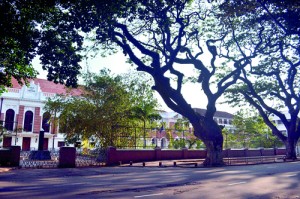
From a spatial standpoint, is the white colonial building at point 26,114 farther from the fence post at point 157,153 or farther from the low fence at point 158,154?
the low fence at point 158,154

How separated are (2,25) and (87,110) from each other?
15.8 metres

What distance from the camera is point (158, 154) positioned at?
26719 mm

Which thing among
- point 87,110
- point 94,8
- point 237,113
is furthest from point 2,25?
point 237,113

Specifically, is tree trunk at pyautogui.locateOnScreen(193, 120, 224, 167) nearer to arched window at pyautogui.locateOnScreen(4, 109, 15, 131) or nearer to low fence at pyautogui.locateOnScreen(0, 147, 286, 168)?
low fence at pyautogui.locateOnScreen(0, 147, 286, 168)

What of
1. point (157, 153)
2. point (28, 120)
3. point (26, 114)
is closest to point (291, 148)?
point (157, 153)

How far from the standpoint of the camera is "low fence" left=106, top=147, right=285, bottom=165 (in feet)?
73.5

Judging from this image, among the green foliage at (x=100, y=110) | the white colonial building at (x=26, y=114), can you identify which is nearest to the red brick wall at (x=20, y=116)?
the white colonial building at (x=26, y=114)

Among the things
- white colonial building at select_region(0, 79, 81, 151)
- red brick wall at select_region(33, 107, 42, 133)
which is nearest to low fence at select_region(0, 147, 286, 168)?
white colonial building at select_region(0, 79, 81, 151)

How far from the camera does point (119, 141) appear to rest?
2659 cm

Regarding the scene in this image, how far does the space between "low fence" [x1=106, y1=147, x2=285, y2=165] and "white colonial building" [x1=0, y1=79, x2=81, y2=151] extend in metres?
20.1

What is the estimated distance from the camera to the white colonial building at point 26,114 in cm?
4175

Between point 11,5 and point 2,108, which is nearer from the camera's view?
point 11,5

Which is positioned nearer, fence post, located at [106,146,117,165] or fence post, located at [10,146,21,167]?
fence post, located at [10,146,21,167]

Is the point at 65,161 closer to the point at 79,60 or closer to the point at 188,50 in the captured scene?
the point at 79,60
